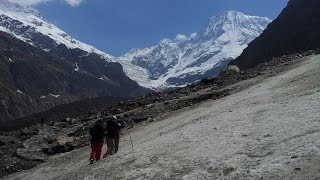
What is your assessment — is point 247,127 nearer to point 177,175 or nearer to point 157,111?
point 177,175

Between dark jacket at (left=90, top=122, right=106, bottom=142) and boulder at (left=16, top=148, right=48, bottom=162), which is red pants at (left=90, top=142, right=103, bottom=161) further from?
boulder at (left=16, top=148, right=48, bottom=162)

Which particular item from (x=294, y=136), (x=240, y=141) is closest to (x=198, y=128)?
(x=240, y=141)

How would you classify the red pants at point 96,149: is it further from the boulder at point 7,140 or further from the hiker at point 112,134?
the boulder at point 7,140

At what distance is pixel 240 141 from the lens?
21812 millimetres

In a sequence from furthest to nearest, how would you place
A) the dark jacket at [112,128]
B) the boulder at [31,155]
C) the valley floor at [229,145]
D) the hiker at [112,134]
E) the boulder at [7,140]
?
the boulder at [7,140] → the boulder at [31,155] → the dark jacket at [112,128] → the hiker at [112,134] → the valley floor at [229,145]

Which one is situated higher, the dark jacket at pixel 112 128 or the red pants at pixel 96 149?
the dark jacket at pixel 112 128

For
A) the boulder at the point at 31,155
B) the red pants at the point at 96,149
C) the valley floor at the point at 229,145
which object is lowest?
the valley floor at the point at 229,145

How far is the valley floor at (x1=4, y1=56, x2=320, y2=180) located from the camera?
1798 centimetres

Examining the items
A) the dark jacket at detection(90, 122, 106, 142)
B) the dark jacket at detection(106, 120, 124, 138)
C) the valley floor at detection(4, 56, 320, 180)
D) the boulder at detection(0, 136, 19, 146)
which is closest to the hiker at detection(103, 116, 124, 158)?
the dark jacket at detection(106, 120, 124, 138)

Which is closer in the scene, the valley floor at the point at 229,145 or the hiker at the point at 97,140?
the valley floor at the point at 229,145

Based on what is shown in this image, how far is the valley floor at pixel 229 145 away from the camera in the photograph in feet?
59.0

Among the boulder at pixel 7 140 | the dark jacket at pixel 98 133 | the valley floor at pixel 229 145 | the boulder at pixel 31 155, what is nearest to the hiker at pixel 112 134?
the dark jacket at pixel 98 133

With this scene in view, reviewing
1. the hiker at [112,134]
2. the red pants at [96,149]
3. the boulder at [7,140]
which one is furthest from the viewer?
the boulder at [7,140]

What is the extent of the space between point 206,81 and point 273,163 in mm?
38240
